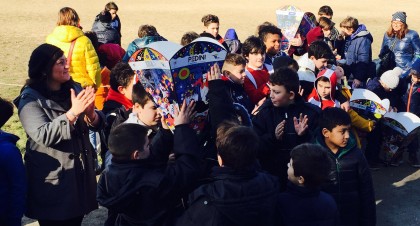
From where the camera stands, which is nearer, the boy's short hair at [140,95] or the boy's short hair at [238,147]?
the boy's short hair at [238,147]

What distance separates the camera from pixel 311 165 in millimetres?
3135

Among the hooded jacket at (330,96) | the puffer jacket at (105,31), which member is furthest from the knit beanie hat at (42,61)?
the puffer jacket at (105,31)

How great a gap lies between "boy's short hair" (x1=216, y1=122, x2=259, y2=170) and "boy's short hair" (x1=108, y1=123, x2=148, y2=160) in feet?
1.52

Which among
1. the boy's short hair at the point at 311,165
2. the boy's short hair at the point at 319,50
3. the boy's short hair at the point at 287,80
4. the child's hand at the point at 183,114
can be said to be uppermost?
the boy's short hair at the point at 319,50

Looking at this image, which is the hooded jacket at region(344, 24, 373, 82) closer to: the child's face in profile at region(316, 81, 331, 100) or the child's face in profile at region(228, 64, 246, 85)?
the child's face in profile at region(316, 81, 331, 100)

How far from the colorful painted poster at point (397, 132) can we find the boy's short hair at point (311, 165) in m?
3.53

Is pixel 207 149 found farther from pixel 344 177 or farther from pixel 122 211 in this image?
pixel 344 177

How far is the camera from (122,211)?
3008 millimetres

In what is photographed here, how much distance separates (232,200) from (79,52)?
4.30 metres

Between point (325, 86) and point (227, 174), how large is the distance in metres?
2.55

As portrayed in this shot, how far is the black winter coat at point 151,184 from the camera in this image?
2910 millimetres

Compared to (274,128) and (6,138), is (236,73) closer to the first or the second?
(274,128)

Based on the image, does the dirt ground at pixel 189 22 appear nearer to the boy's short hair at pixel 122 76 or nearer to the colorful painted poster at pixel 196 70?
the boy's short hair at pixel 122 76

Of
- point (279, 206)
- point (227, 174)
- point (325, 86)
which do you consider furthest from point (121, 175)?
point (325, 86)
